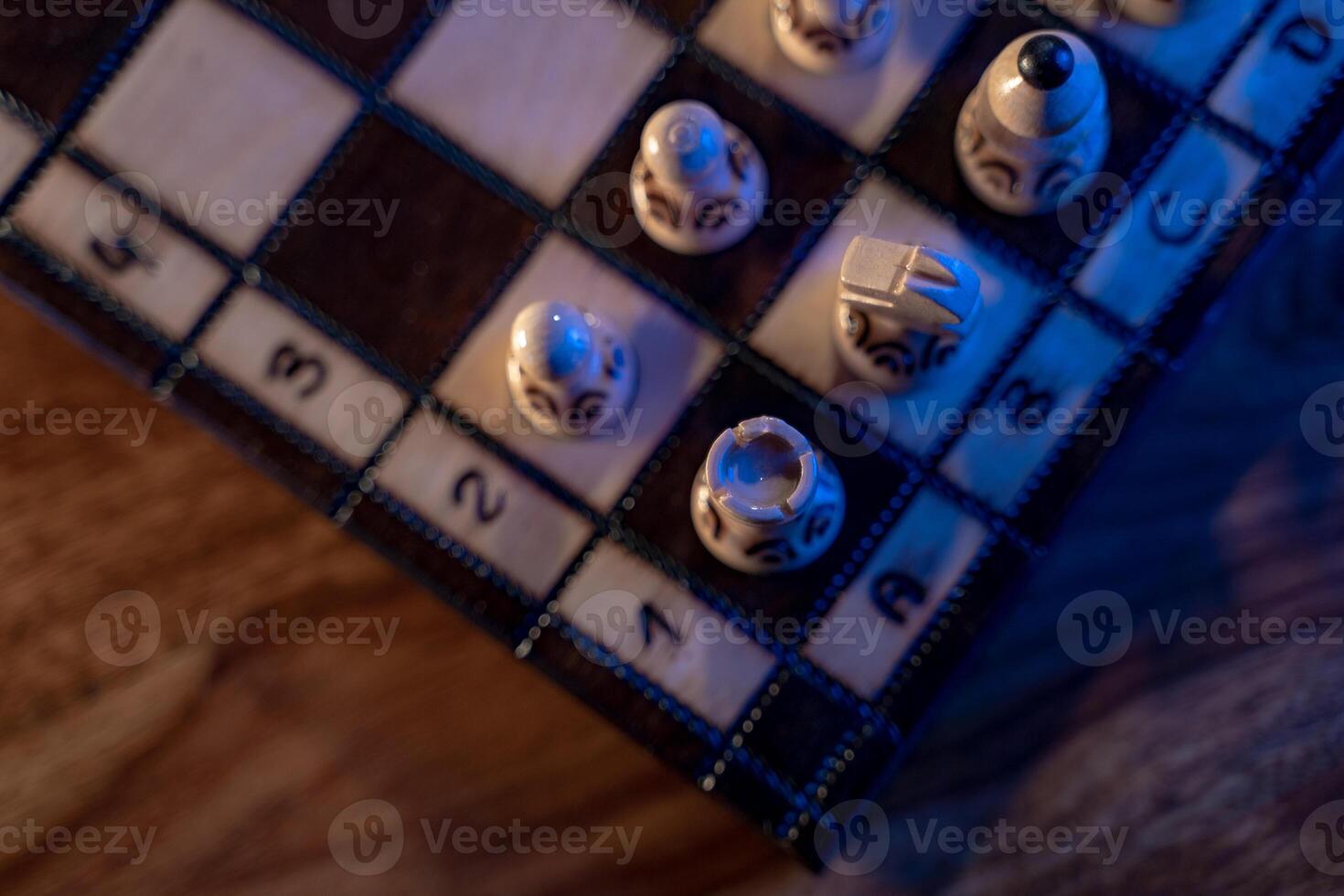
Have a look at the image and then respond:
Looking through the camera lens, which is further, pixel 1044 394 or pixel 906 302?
pixel 1044 394

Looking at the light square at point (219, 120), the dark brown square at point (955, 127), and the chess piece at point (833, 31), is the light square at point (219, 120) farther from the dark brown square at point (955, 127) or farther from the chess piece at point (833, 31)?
the dark brown square at point (955, 127)

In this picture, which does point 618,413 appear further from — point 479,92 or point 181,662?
point 181,662

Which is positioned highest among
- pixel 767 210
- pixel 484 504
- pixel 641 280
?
pixel 767 210

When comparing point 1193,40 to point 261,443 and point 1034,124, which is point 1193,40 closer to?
point 1034,124

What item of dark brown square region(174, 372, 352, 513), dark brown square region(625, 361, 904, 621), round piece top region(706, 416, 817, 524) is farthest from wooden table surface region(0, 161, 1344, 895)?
round piece top region(706, 416, 817, 524)

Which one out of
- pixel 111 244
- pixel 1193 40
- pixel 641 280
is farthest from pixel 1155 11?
pixel 111 244
